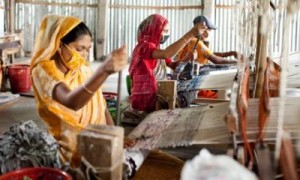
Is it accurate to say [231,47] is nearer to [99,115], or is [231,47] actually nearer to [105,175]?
[99,115]

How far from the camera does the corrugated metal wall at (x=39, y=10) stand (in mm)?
11570

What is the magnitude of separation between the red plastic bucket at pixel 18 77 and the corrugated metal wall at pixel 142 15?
4591 millimetres

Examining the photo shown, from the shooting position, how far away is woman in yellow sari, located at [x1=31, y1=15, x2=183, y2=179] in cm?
→ 224

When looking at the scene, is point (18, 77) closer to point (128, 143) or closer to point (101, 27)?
point (101, 27)

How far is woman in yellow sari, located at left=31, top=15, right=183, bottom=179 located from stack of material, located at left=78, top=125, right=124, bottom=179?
0.64 meters

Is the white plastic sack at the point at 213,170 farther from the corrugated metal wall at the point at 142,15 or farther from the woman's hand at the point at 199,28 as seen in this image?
the corrugated metal wall at the point at 142,15

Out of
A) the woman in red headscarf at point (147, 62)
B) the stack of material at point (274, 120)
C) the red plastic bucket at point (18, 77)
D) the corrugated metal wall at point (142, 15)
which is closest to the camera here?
the stack of material at point (274, 120)

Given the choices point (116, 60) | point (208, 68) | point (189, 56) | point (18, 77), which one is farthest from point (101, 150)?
point (18, 77)

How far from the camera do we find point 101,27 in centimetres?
1170

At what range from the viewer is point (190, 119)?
8.86 ft

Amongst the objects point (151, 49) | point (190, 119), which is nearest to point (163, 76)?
point (151, 49)

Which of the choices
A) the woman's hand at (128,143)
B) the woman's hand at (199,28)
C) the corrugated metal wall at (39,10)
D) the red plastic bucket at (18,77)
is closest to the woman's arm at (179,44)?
the woman's hand at (199,28)

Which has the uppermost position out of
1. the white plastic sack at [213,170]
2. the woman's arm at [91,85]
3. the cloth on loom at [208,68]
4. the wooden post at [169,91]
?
the woman's arm at [91,85]

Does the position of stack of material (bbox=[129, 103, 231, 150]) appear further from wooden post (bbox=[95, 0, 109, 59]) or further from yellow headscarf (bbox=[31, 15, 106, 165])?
wooden post (bbox=[95, 0, 109, 59])
